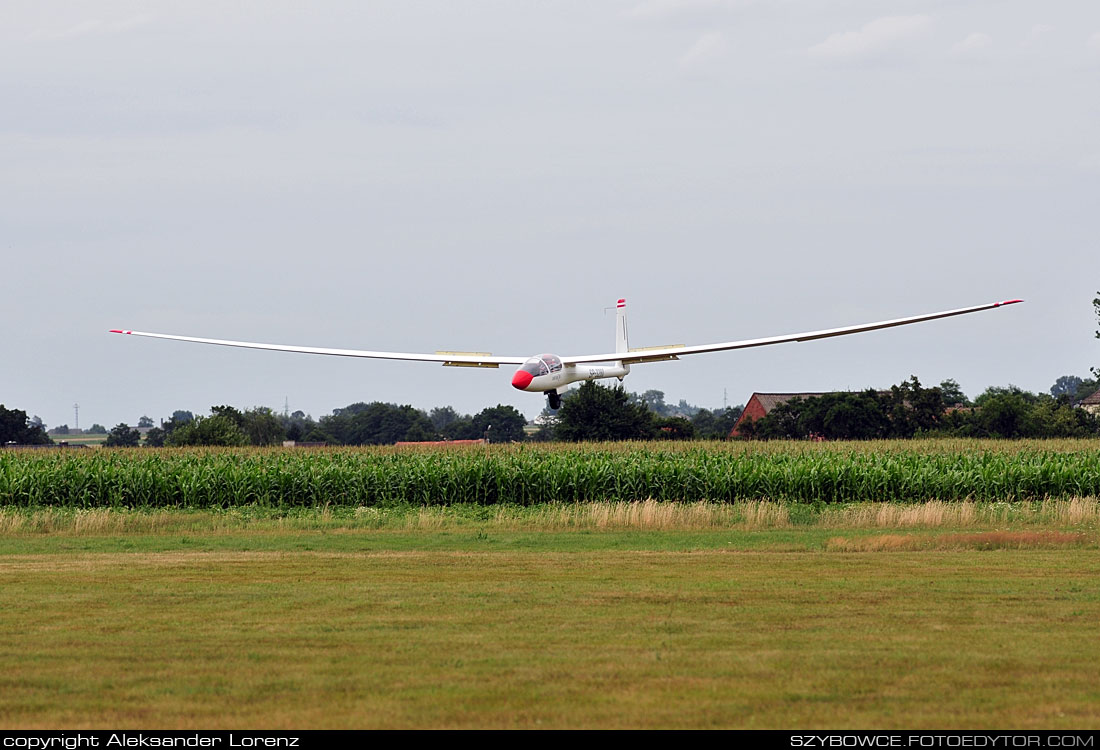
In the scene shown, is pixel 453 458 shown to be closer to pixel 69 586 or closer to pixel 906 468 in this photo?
pixel 906 468

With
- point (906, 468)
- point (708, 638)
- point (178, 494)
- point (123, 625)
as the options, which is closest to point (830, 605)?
point (708, 638)

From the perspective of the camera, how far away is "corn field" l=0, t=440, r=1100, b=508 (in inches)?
1157

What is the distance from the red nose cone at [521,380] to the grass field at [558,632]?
2151 cm

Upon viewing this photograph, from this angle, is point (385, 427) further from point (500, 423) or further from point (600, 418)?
Answer: point (600, 418)

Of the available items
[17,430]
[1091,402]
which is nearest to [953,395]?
[1091,402]

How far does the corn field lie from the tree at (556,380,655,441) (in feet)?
75.6

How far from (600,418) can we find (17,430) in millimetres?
30386

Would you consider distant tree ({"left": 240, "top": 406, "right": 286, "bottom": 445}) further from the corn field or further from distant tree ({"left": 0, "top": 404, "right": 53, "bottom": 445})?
the corn field

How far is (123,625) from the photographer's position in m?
11.7

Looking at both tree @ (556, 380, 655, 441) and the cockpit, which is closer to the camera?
the cockpit

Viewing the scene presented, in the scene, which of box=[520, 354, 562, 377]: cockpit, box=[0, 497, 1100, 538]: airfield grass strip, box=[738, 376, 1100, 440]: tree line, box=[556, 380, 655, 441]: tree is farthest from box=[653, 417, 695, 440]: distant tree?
box=[0, 497, 1100, 538]: airfield grass strip

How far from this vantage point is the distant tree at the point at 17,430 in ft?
208

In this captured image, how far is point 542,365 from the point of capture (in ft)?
144
